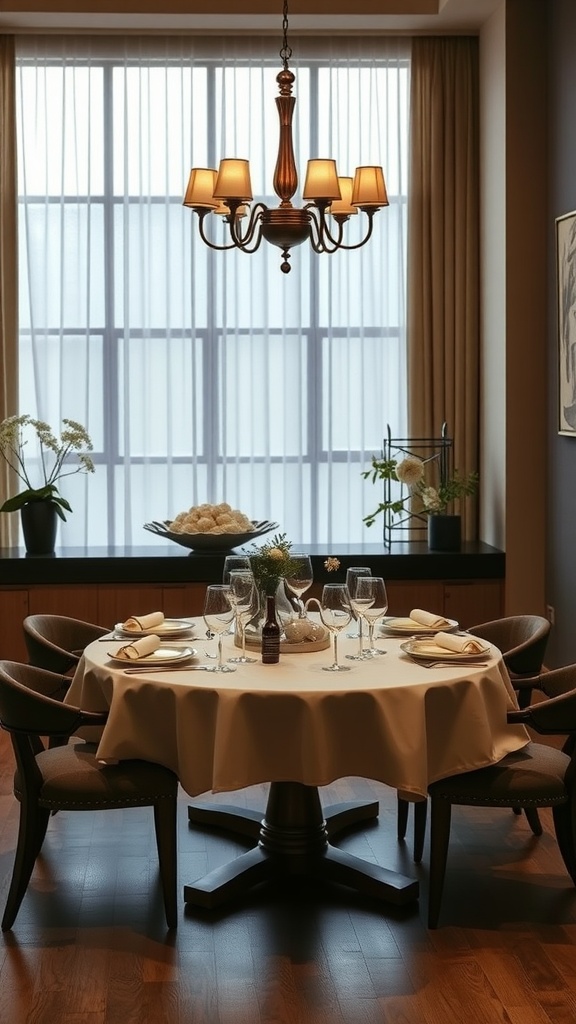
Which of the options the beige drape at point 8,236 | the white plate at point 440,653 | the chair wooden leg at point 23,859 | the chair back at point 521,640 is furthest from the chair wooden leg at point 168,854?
the beige drape at point 8,236

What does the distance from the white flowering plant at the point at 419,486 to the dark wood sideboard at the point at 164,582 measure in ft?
1.02

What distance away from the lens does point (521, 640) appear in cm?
429

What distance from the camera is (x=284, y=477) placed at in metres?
6.78

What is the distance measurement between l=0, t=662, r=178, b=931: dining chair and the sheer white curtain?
337cm

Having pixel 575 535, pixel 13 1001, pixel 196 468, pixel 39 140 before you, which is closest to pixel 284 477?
pixel 196 468

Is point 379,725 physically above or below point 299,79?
below

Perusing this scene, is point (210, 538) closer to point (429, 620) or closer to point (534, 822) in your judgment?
point (429, 620)

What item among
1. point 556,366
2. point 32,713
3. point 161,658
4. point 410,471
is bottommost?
point 32,713

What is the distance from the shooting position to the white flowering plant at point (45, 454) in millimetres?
6176

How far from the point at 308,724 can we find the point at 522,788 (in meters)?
0.66

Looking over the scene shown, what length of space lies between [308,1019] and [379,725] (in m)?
0.76

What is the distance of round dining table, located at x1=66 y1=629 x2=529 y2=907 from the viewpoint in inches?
127

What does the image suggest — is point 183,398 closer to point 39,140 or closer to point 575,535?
point 39,140

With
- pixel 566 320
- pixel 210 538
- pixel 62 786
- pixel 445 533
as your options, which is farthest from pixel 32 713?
pixel 566 320
